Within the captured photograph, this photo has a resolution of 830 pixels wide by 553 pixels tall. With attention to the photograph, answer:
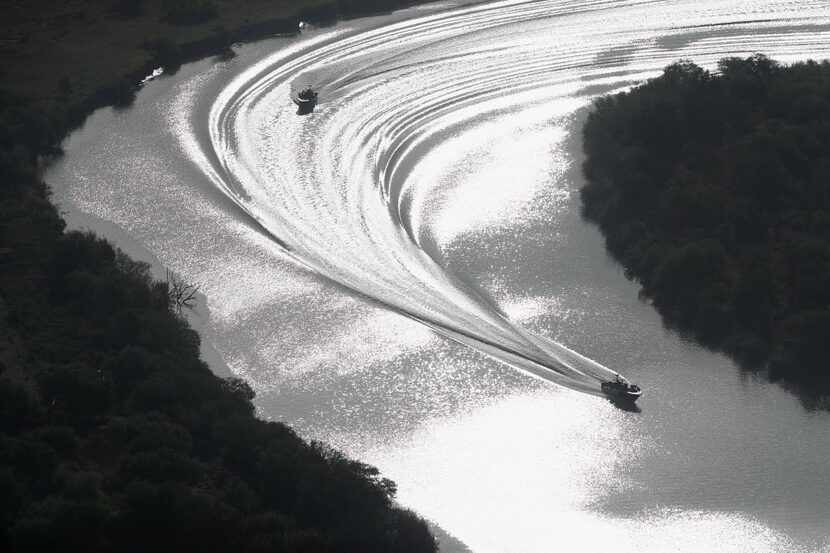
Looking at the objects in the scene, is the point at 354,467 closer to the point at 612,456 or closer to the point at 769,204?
the point at 612,456

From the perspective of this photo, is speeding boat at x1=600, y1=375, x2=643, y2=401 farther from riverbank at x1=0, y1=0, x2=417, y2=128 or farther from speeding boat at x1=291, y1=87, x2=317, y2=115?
riverbank at x1=0, y1=0, x2=417, y2=128

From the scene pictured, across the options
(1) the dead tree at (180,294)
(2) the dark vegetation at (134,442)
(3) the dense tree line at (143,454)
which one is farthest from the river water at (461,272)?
(3) the dense tree line at (143,454)

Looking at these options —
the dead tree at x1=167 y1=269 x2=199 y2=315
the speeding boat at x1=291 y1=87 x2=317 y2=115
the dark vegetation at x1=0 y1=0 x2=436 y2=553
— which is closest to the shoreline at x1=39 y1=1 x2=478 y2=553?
the dead tree at x1=167 y1=269 x2=199 y2=315

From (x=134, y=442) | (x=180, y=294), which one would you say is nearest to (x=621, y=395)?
(x=134, y=442)

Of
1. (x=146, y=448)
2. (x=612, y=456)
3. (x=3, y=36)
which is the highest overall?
(x=3, y=36)

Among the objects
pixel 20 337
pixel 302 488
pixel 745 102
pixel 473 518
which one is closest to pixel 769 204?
pixel 745 102

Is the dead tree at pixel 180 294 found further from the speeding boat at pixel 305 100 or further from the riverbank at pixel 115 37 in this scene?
the riverbank at pixel 115 37

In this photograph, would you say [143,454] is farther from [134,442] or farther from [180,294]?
[180,294]
